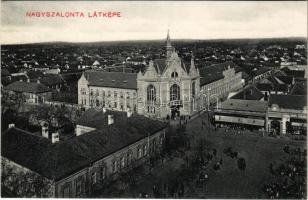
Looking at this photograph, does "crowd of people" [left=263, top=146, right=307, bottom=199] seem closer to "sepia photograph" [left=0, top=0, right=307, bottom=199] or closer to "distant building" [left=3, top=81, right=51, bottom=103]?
"sepia photograph" [left=0, top=0, right=307, bottom=199]

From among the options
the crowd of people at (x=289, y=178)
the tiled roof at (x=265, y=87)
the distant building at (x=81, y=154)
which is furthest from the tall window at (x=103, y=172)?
the tiled roof at (x=265, y=87)

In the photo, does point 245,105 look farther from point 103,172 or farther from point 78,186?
point 78,186

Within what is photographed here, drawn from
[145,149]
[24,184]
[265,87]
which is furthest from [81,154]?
[265,87]

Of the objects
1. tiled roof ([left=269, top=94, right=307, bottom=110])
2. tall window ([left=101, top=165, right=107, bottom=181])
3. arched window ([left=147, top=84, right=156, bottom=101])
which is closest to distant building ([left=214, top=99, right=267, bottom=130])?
tiled roof ([left=269, top=94, right=307, bottom=110])

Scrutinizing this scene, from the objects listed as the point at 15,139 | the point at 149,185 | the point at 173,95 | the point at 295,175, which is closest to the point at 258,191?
the point at 295,175

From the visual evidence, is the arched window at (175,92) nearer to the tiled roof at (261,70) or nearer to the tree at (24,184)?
the tiled roof at (261,70)
